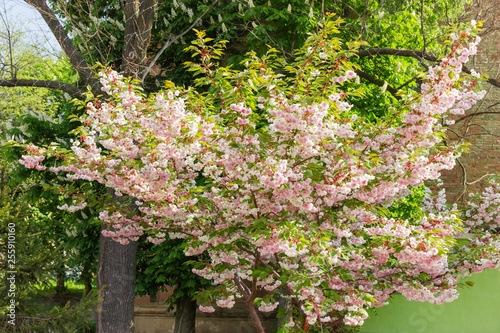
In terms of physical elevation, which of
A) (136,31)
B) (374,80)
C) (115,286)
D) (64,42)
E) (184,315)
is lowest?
(184,315)

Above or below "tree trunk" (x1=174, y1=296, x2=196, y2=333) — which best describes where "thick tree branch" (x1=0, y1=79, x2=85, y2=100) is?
above

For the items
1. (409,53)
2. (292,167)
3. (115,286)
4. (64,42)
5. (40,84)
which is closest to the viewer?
(292,167)

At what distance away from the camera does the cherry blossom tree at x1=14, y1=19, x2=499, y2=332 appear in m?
5.57

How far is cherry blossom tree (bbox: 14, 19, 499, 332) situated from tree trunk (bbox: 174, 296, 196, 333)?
4.55 meters

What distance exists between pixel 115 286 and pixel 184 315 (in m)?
2.99

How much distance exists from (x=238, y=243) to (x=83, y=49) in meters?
7.04

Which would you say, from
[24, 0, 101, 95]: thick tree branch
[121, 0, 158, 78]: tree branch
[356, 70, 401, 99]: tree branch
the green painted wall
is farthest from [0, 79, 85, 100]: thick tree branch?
the green painted wall

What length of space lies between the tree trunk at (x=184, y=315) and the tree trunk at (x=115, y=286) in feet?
8.23

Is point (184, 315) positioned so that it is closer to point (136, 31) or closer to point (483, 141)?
point (136, 31)

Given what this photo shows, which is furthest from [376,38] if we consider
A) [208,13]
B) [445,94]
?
[445,94]

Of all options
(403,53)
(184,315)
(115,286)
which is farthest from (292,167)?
(184,315)

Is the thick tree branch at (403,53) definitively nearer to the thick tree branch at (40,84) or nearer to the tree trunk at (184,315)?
the thick tree branch at (40,84)

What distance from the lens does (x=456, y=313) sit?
443 inches

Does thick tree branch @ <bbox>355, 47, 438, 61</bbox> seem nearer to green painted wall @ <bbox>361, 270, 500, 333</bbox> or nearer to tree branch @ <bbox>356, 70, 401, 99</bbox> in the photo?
tree branch @ <bbox>356, 70, 401, 99</bbox>
